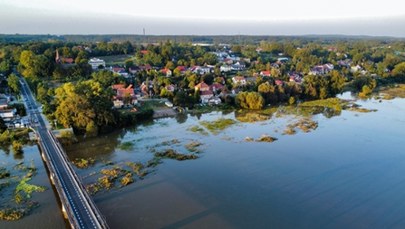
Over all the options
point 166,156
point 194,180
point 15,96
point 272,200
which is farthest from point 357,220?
point 15,96

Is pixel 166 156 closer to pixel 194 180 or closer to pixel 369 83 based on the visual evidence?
pixel 194 180

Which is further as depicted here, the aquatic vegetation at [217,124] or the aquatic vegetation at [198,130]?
the aquatic vegetation at [217,124]

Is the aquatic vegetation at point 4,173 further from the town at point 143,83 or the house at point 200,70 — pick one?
the house at point 200,70

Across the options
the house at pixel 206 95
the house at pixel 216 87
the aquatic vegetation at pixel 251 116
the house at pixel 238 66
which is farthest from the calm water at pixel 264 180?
the house at pixel 238 66

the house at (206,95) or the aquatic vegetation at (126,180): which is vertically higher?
the house at (206,95)

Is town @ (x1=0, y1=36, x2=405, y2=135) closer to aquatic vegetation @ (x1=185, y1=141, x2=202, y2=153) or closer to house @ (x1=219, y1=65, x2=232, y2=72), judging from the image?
house @ (x1=219, y1=65, x2=232, y2=72)

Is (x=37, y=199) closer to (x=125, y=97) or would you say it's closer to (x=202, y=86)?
(x=125, y=97)

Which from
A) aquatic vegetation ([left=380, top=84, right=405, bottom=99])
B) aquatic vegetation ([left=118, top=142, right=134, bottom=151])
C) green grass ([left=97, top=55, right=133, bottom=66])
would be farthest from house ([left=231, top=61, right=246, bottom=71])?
aquatic vegetation ([left=118, top=142, right=134, bottom=151])
